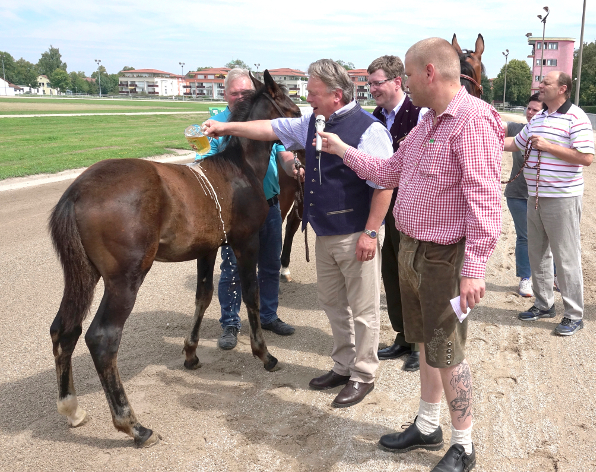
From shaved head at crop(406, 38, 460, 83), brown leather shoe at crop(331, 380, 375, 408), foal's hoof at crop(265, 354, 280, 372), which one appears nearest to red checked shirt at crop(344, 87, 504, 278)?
shaved head at crop(406, 38, 460, 83)

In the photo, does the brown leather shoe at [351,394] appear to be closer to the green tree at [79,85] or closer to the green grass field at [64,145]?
the green grass field at [64,145]

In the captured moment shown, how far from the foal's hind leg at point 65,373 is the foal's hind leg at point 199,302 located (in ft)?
3.33

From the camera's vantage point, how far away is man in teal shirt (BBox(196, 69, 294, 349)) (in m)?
4.65

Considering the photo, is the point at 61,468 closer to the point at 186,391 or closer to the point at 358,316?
the point at 186,391

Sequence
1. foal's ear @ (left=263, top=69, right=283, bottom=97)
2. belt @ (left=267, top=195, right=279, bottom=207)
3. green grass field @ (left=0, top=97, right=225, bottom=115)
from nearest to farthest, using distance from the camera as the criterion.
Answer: foal's ear @ (left=263, top=69, right=283, bottom=97) < belt @ (left=267, top=195, right=279, bottom=207) < green grass field @ (left=0, top=97, right=225, bottom=115)

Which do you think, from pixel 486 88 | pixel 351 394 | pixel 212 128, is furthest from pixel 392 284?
pixel 486 88

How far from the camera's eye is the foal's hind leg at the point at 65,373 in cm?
332

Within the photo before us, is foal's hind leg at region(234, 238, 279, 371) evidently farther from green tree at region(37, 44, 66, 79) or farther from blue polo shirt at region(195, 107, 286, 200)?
green tree at region(37, 44, 66, 79)

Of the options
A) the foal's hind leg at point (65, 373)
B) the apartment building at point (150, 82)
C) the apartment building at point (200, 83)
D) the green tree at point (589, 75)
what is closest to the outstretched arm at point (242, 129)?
the foal's hind leg at point (65, 373)

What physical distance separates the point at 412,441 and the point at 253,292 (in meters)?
1.74

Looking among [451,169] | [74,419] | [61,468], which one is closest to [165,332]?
[74,419]

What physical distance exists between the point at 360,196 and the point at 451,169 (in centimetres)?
103

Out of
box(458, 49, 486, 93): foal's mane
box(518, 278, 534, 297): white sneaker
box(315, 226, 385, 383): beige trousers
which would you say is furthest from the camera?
box(518, 278, 534, 297): white sneaker

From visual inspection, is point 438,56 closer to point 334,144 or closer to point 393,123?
point 334,144
